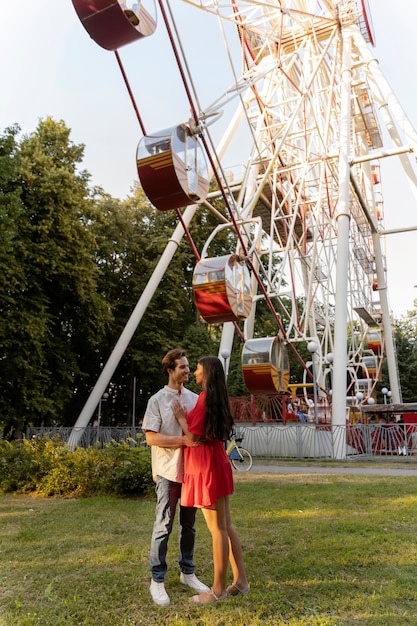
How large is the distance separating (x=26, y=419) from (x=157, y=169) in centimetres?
1430

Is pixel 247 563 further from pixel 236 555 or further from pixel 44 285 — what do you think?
pixel 44 285

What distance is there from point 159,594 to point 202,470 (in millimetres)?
913

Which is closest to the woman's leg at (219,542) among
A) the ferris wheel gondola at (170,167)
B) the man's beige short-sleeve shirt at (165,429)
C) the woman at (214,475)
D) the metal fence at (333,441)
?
the woman at (214,475)

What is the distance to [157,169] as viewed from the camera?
21.7 feet

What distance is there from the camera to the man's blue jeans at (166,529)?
12.5 ft

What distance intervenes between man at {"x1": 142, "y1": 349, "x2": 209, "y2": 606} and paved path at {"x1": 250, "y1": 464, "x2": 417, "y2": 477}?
7.94 metres

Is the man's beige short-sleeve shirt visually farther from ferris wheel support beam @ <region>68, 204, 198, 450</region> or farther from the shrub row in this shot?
ferris wheel support beam @ <region>68, 204, 198, 450</region>

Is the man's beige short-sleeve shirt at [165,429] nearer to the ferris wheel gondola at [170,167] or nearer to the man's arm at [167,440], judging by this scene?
the man's arm at [167,440]

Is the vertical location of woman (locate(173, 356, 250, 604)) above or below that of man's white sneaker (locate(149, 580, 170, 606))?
above

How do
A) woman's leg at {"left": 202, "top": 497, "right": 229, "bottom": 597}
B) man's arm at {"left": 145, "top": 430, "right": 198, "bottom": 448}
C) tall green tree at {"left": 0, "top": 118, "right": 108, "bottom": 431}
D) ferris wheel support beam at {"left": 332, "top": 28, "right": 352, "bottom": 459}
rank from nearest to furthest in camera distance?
woman's leg at {"left": 202, "top": 497, "right": 229, "bottom": 597} < man's arm at {"left": 145, "top": 430, "right": 198, "bottom": 448} < ferris wheel support beam at {"left": 332, "top": 28, "right": 352, "bottom": 459} < tall green tree at {"left": 0, "top": 118, "right": 108, "bottom": 431}

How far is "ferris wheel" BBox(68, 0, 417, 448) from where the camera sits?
22.3 ft

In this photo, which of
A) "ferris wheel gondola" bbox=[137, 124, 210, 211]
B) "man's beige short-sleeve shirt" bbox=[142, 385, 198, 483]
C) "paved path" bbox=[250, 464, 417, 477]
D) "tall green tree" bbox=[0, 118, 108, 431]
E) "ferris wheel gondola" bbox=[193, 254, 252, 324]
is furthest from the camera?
"tall green tree" bbox=[0, 118, 108, 431]

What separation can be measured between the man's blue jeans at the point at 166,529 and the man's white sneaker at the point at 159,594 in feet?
0.11

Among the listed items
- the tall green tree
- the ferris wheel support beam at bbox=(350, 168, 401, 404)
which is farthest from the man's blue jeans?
the ferris wheel support beam at bbox=(350, 168, 401, 404)
